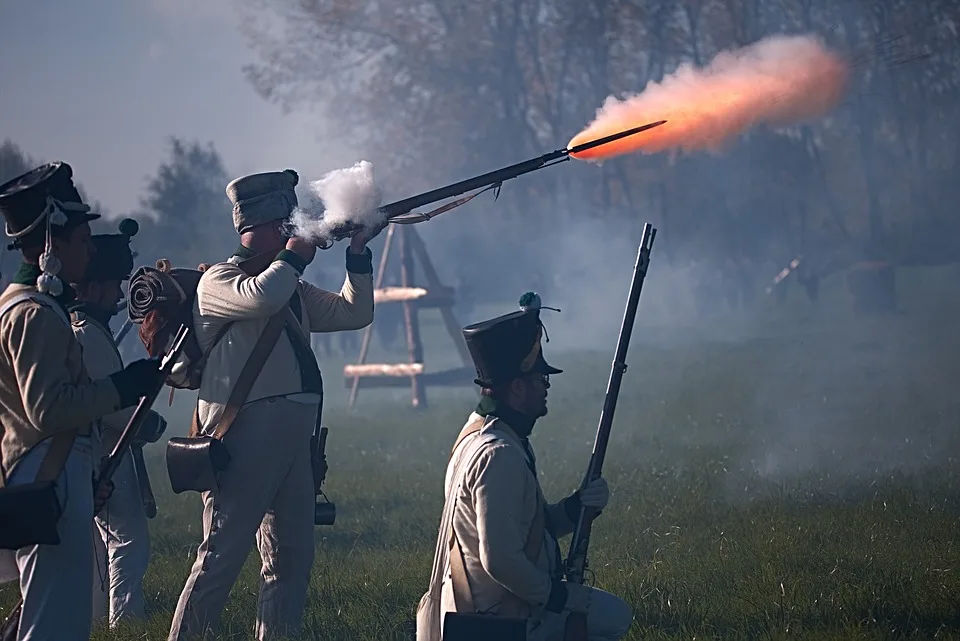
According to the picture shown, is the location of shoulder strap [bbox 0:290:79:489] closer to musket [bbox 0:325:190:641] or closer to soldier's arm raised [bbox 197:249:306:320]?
musket [bbox 0:325:190:641]

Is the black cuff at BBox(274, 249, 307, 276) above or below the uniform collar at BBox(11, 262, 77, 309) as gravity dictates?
below

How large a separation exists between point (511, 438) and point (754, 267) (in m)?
32.7

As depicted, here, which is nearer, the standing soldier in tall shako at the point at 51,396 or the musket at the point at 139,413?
the standing soldier in tall shako at the point at 51,396

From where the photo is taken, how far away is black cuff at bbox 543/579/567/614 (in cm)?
455

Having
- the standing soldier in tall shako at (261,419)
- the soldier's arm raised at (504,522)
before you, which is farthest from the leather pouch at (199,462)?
the soldier's arm raised at (504,522)

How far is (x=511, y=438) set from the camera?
4555 mm

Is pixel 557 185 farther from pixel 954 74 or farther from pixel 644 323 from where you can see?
pixel 954 74

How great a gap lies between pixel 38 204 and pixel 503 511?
214cm

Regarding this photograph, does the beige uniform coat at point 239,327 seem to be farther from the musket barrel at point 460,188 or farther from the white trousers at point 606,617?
the white trousers at point 606,617

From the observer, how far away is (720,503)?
872cm

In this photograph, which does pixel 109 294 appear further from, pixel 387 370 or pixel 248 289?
pixel 387 370

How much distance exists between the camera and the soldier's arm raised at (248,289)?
18.4 ft

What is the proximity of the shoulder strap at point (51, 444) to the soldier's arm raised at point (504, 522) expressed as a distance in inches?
60.2

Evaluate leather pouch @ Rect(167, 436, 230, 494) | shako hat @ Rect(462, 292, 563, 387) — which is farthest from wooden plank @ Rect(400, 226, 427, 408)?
shako hat @ Rect(462, 292, 563, 387)
